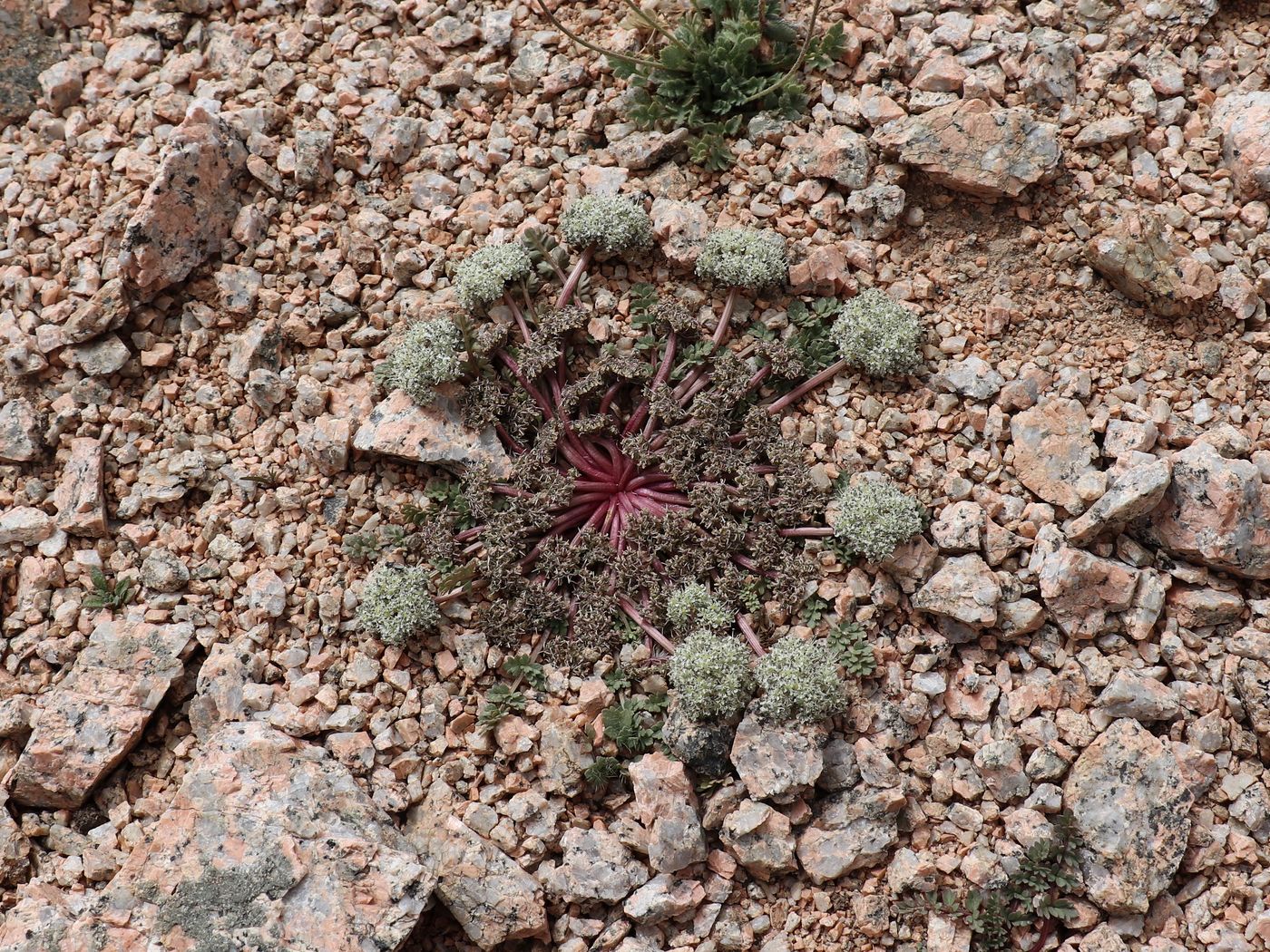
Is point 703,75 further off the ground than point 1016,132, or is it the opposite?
point 703,75

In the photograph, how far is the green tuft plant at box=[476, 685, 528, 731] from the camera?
6074 mm

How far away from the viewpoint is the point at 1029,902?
5.52 metres

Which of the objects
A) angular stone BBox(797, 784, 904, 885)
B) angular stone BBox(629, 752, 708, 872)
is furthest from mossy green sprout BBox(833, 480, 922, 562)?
angular stone BBox(629, 752, 708, 872)

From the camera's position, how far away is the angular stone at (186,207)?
23.3ft

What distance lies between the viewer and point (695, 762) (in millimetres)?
5844

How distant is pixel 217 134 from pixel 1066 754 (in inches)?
271

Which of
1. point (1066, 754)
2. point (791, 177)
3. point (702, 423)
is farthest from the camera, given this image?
point (791, 177)

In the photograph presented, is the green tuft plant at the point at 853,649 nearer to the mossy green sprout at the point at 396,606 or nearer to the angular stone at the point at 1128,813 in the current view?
the angular stone at the point at 1128,813

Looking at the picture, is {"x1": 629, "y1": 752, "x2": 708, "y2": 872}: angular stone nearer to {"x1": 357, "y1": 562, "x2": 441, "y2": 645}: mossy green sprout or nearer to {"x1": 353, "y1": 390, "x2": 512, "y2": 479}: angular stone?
{"x1": 357, "y1": 562, "x2": 441, "y2": 645}: mossy green sprout

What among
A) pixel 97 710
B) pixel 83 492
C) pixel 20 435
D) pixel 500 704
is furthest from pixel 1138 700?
pixel 20 435

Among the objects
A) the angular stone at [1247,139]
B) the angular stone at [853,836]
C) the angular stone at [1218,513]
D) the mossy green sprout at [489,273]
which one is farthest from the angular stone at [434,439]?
the angular stone at [1247,139]

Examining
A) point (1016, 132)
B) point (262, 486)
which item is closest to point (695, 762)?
point (262, 486)

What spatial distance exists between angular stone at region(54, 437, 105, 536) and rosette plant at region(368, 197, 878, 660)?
200cm

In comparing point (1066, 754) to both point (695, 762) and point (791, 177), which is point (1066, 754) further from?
point (791, 177)
